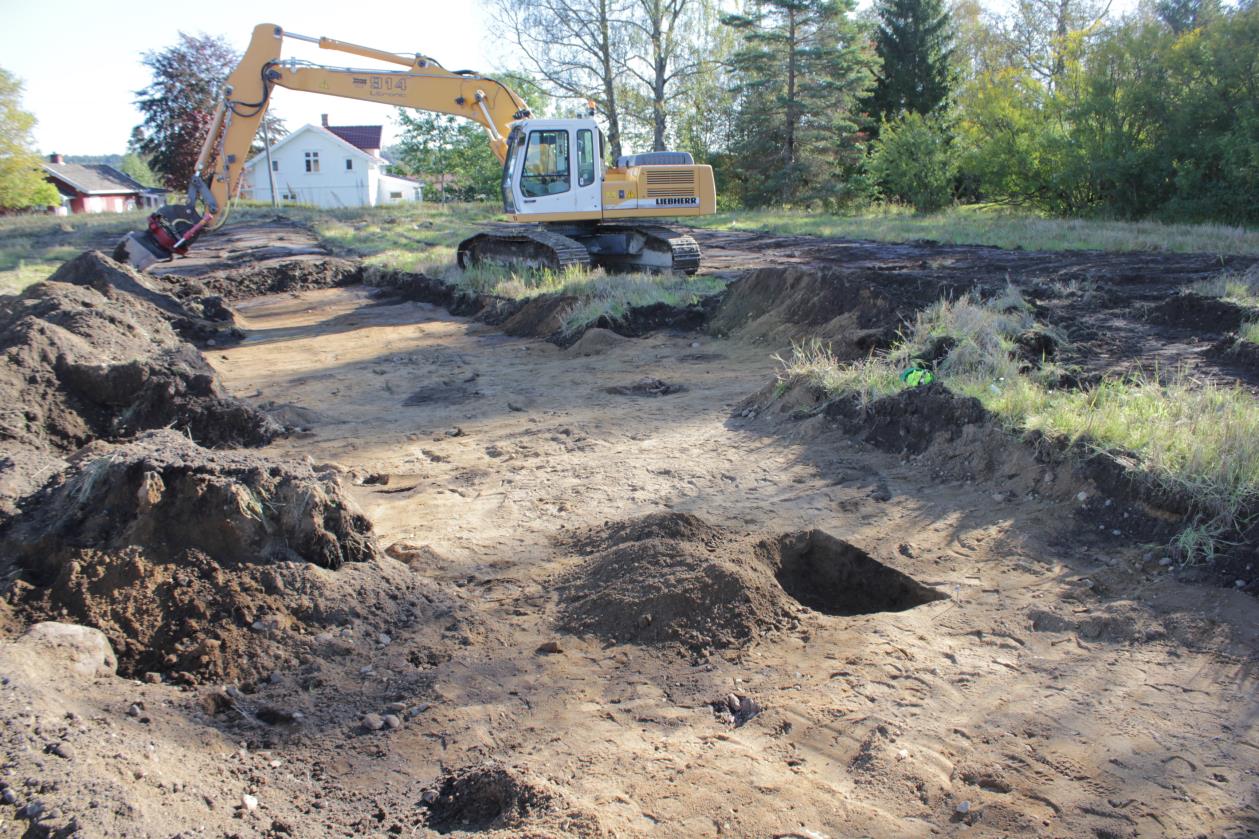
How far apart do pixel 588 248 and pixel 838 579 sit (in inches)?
475

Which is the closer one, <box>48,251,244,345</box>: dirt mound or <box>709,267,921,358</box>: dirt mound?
<box>709,267,921,358</box>: dirt mound

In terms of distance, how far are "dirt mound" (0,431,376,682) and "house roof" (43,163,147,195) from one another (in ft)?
246

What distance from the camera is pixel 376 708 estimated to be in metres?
3.45

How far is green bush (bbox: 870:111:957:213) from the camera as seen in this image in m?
29.0

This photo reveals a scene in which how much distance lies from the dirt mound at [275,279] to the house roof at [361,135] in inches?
2593

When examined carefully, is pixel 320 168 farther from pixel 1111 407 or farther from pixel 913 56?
pixel 1111 407

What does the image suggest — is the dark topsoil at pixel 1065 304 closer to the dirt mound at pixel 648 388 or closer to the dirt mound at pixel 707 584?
the dirt mound at pixel 648 388

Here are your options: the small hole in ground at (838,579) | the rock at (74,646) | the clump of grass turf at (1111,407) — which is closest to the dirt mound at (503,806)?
the rock at (74,646)

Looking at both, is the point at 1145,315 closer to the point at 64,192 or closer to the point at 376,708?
the point at 376,708

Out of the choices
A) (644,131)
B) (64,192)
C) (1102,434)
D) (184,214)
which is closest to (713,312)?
(1102,434)

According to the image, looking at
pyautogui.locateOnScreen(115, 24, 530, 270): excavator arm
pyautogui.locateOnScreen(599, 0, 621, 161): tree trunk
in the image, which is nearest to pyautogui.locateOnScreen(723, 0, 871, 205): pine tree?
pyautogui.locateOnScreen(599, 0, 621, 161): tree trunk

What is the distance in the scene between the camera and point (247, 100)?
45.1 ft

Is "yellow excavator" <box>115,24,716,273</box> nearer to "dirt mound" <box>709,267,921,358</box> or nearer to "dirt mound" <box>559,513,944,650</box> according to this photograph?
"dirt mound" <box>709,267,921,358</box>

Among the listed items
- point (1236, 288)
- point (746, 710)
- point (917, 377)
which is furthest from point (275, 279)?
point (746, 710)
